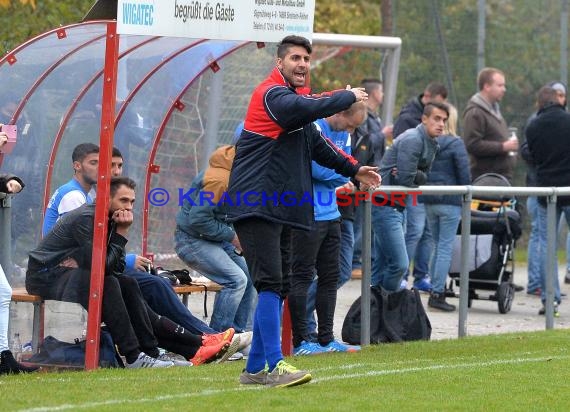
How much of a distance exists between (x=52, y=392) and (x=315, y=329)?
336cm

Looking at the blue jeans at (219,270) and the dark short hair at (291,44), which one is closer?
the dark short hair at (291,44)

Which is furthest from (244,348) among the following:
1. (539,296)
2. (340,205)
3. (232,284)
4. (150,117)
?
(539,296)

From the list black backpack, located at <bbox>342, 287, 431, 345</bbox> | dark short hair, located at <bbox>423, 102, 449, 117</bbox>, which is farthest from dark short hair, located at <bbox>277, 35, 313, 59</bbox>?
dark short hair, located at <bbox>423, 102, 449, 117</bbox>

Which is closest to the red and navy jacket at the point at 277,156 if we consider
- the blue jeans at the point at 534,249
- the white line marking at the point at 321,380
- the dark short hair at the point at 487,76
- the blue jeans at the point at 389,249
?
the white line marking at the point at 321,380

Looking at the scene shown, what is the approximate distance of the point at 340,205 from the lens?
38.1ft

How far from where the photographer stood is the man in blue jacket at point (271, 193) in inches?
339

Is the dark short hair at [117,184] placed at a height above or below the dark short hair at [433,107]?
below

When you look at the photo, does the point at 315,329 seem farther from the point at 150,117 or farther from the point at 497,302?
the point at 497,302

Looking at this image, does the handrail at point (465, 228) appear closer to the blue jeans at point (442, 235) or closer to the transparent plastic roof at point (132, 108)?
the blue jeans at point (442, 235)

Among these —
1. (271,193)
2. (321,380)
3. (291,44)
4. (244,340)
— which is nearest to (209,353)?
(244,340)

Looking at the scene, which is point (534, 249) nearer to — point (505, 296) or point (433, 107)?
point (505, 296)

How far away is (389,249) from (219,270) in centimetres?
171

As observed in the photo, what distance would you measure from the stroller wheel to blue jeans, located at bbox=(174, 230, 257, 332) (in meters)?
3.97

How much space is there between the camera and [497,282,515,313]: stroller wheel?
1466cm
